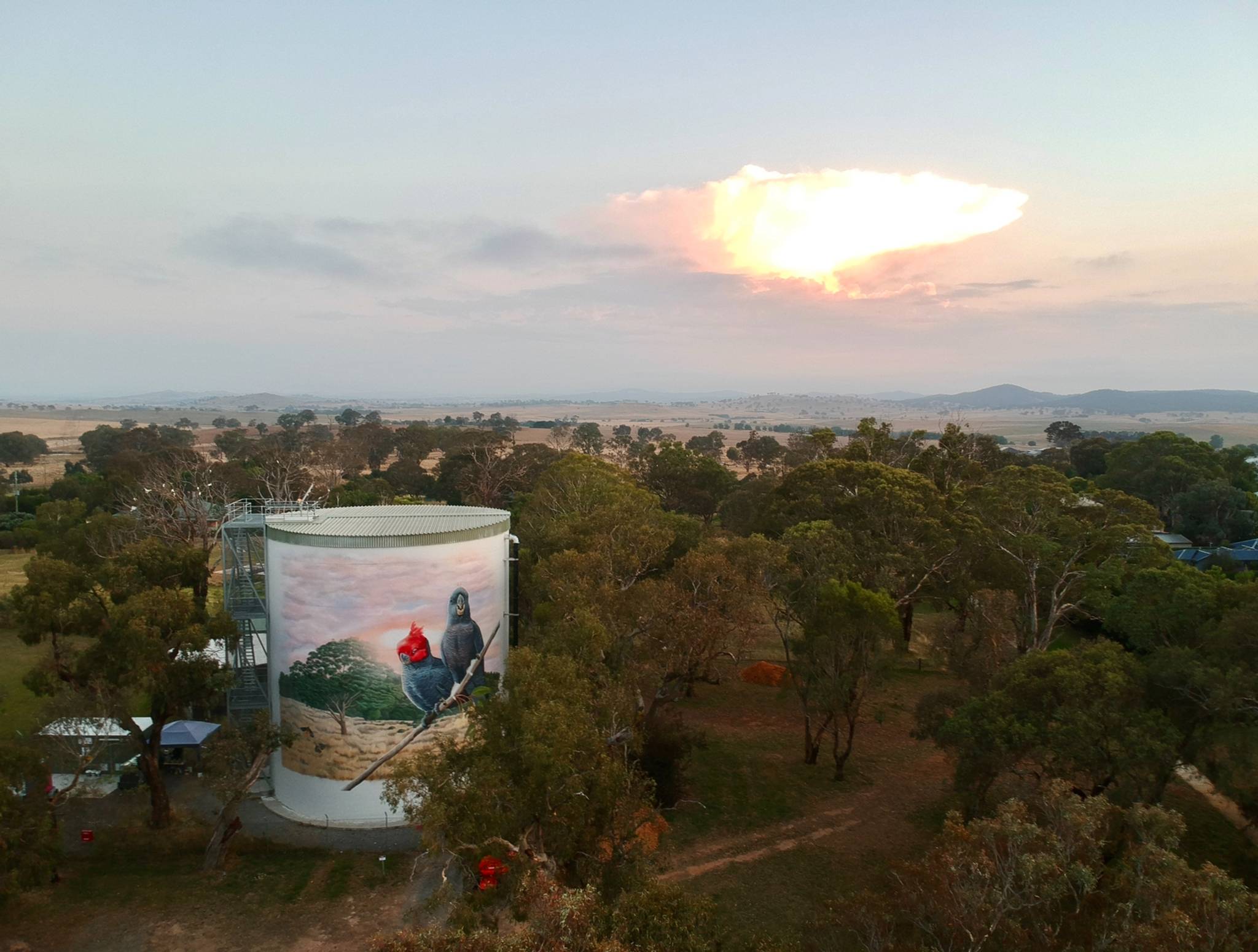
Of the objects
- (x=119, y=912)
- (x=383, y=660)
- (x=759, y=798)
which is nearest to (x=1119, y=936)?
(x=759, y=798)

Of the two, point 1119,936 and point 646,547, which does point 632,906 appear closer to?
point 1119,936

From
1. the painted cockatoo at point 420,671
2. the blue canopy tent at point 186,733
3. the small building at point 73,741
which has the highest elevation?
the painted cockatoo at point 420,671

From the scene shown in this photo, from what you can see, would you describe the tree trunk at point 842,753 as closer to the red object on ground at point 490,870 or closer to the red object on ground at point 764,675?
the red object on ground at point 764,675

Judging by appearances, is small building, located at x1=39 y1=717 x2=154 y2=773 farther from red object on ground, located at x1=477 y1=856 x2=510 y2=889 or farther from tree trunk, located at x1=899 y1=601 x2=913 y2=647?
tree trunk, located at x1=899 y1=601 x2=913 y2=647

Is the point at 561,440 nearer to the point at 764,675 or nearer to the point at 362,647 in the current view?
the point at 764,675

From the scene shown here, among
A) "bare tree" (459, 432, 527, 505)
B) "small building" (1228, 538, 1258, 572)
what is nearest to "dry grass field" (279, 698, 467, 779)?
"bare tree" (459, 432, 527, 505)

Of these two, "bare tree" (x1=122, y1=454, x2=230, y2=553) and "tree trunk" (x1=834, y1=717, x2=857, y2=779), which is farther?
"bare tree" (x1=122, y1=454, x2=230, y2=553)

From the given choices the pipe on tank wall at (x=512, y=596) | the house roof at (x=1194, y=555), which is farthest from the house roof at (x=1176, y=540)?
the pipe on tank wall at (x=512, y=596)
